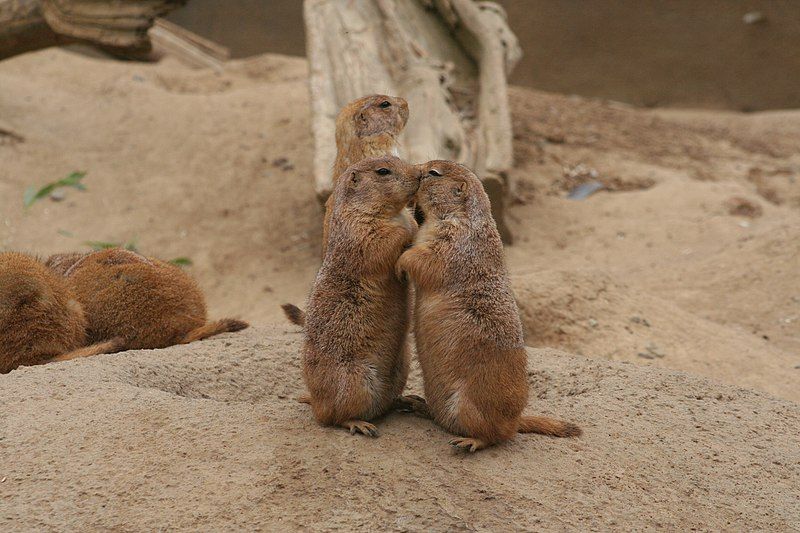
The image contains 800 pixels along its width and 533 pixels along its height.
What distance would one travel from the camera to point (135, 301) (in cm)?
518

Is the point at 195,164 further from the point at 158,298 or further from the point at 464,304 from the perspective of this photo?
the point at 464,304

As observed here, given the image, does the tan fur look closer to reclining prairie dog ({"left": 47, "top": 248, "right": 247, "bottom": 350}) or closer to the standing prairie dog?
reclining prairie dog ({"left": 47, "top": 248, "right": 247, "bottom": 350})

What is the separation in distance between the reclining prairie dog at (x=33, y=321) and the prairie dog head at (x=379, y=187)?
196 cm

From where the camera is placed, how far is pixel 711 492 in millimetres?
3609

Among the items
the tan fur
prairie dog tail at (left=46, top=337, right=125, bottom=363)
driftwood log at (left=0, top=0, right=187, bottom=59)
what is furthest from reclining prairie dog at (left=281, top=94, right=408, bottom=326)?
driftwood log at (left=0, top=0, right=187, bottom=59)

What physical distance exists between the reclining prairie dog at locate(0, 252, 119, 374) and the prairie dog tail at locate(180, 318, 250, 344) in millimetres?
541

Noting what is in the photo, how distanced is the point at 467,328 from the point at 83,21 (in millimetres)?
6827

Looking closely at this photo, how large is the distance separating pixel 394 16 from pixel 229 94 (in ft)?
10.9

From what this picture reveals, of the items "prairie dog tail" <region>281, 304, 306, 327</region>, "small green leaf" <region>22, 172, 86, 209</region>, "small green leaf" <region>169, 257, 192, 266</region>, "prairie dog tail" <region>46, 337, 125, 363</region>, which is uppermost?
"small green leaf" <region>22, 172, 86, 209</region>

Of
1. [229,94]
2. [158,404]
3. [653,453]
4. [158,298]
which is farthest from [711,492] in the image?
[229,94]

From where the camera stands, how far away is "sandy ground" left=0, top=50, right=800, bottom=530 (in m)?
3.38

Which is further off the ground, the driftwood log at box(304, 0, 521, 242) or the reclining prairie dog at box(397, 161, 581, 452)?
the driftwood log at box(304, 0, 521, 242)

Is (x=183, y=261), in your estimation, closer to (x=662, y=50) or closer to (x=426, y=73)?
(x=426, y=73)

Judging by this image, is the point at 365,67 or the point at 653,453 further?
the point at 365,67
